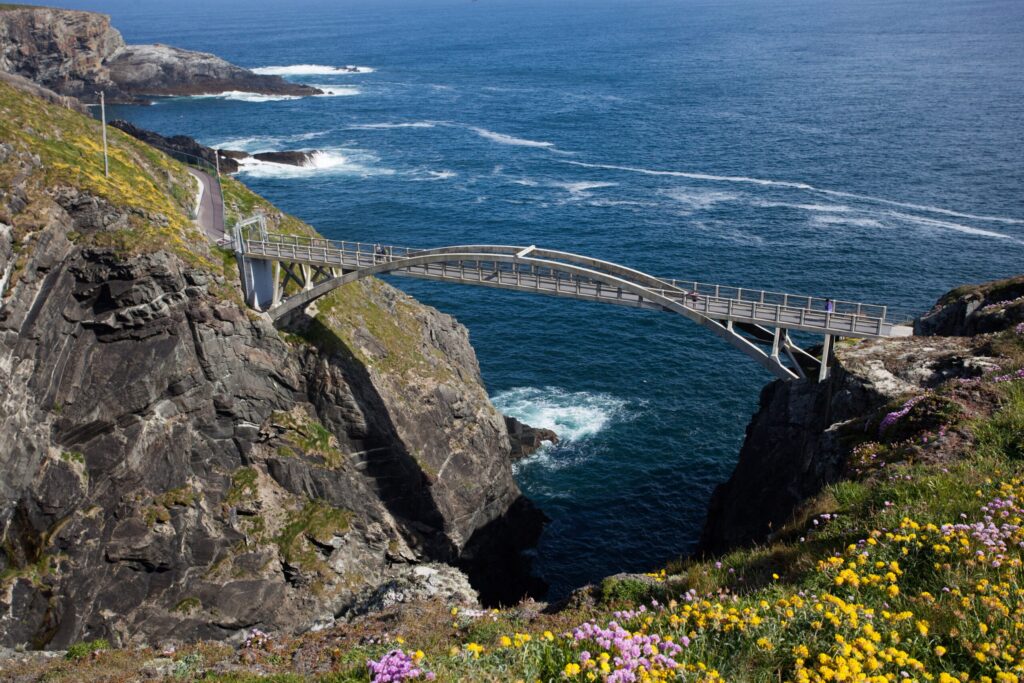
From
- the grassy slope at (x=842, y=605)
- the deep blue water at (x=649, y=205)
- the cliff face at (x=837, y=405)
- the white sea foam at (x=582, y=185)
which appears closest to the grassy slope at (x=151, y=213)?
the deep blue water at (x=649, y=205)

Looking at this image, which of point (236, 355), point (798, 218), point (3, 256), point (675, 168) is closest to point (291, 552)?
point (236, 355)

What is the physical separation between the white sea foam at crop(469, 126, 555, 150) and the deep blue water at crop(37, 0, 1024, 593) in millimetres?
726

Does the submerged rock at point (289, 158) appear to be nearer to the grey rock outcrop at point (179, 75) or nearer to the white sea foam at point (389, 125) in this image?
the white sea foam at point (389, 125)

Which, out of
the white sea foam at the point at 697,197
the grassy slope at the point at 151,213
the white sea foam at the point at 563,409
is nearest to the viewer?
the grassy slope at the point at 151,213

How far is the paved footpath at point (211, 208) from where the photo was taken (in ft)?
197

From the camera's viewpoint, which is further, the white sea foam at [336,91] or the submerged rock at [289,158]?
the white sea foam at [336,91]

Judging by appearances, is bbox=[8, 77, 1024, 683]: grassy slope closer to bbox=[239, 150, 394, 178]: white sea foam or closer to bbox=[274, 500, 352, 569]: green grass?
bbox=[274, 500, 352, 569]: green grass

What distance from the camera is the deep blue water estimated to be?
60.5m

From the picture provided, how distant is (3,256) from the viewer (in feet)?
136

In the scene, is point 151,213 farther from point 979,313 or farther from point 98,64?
point 98,64

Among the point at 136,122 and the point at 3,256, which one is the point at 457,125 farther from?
the point at 3,256

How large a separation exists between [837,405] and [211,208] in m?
50.0

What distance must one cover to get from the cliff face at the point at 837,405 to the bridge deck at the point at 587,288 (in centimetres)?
156

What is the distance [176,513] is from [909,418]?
3603cm
